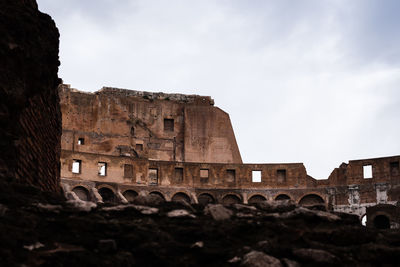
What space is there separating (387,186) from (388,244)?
3021 centimetres

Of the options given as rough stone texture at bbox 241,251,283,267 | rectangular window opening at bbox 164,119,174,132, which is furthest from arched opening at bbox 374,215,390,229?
rough stone texture at bbox 241,251,283,267

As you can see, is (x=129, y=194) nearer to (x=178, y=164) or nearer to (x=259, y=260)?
(x=178, y=164)

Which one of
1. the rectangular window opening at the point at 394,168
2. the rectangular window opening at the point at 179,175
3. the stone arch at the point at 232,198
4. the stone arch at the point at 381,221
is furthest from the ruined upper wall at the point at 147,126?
the stone arch at the point at 381,221

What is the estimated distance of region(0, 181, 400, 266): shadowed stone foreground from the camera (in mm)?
5820

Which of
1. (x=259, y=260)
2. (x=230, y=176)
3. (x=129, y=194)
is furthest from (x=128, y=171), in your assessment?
(x=259, y=260)

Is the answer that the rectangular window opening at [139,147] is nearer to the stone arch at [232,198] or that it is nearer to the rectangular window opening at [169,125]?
the rectangular window opening at [169,125]

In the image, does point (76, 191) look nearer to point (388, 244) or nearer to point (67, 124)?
point (67, 124)

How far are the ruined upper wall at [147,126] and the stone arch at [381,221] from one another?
1268 centimetres

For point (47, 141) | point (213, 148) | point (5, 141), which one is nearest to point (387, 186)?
point (213, 148)

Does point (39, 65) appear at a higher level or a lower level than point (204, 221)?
higher

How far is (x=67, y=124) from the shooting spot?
131 feet

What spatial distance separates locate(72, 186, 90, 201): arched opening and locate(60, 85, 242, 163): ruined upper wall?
700 centimetres

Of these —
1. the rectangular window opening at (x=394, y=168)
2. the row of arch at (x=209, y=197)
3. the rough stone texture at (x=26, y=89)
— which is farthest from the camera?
the rectangular window opening at (x=394, y=168)

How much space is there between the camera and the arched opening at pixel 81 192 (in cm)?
3272
